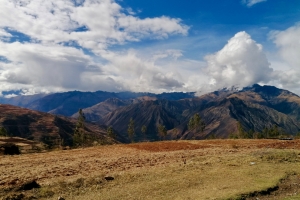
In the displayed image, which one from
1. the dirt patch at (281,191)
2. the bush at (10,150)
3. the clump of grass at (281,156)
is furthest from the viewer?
the bush at (10,150)

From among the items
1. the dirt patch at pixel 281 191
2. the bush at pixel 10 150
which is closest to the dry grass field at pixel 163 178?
the dirt patch at pixel 281 191

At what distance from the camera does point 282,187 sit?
26.2 m

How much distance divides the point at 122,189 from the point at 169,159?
16482 mm

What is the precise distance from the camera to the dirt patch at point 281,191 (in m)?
23.7

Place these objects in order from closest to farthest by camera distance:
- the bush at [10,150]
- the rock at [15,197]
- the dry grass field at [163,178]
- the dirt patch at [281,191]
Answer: the rock at [15,197] < the dirt patch at [281,191] < the dry grass field at [163,178] < the bush at [10,150]

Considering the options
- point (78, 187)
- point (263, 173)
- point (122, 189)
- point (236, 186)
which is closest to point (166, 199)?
point (122, 189)

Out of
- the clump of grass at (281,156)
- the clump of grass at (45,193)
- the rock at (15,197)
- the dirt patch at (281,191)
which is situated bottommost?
the clump of grass at (45,193)

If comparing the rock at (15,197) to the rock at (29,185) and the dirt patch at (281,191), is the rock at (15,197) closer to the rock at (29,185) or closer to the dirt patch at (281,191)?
the rock at (29,185)

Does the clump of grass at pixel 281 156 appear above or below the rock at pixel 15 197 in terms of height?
above

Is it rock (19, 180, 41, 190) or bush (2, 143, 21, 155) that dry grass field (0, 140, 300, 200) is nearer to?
rock (19, 180, 41, 190)

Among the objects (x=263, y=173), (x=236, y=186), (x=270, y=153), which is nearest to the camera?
(x=236, y=186)

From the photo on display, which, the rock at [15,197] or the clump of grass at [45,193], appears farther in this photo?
the clump of grass at [45,193]

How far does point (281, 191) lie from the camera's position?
2538 cm

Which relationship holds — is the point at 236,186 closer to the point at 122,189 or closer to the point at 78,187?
the point at 122,189
